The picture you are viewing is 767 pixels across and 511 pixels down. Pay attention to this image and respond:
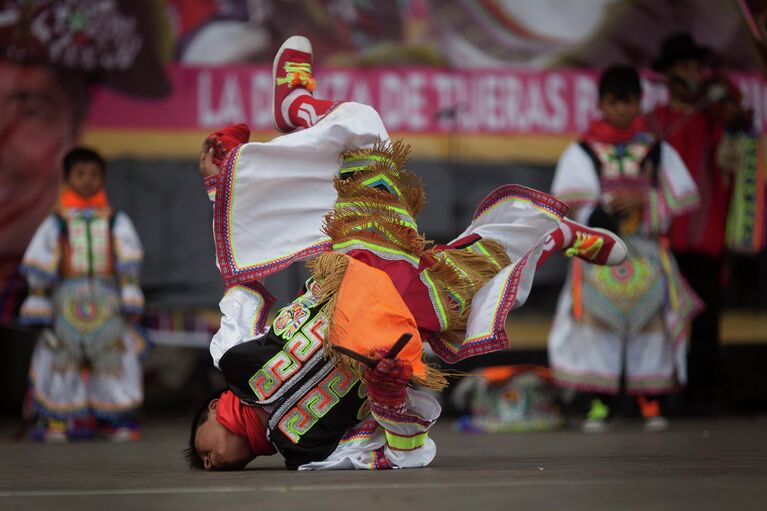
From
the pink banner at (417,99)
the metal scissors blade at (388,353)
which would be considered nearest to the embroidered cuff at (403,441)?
the metal scissors blade at (388,353)

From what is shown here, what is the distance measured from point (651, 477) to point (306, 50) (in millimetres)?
1801

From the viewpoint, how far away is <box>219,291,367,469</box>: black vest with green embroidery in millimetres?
3809

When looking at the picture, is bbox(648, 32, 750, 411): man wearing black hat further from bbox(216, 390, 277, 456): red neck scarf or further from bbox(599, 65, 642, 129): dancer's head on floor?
bbox(216, 390, 277, 456): red neck scarf

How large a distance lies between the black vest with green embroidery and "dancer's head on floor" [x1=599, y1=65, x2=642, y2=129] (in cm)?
303

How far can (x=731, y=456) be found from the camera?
4.11 m

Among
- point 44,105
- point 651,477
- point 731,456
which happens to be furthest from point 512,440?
point 44,105

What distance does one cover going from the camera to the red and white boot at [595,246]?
4.46m

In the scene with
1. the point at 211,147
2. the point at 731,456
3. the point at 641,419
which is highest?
the point at 211,147

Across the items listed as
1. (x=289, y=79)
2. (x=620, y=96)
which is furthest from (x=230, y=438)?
(x=620, y=96)

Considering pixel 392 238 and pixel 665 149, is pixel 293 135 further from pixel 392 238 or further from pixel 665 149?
pixel 665 149

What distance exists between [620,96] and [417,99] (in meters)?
1.21

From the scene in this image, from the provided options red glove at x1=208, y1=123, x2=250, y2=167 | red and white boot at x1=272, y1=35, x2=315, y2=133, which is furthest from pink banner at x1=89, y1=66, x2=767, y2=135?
red glove at x1=208, y1=123, x2=250, y2=167

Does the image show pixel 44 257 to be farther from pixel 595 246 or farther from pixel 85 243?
pixel 595 246

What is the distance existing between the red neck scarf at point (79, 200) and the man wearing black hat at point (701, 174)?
2.86m
